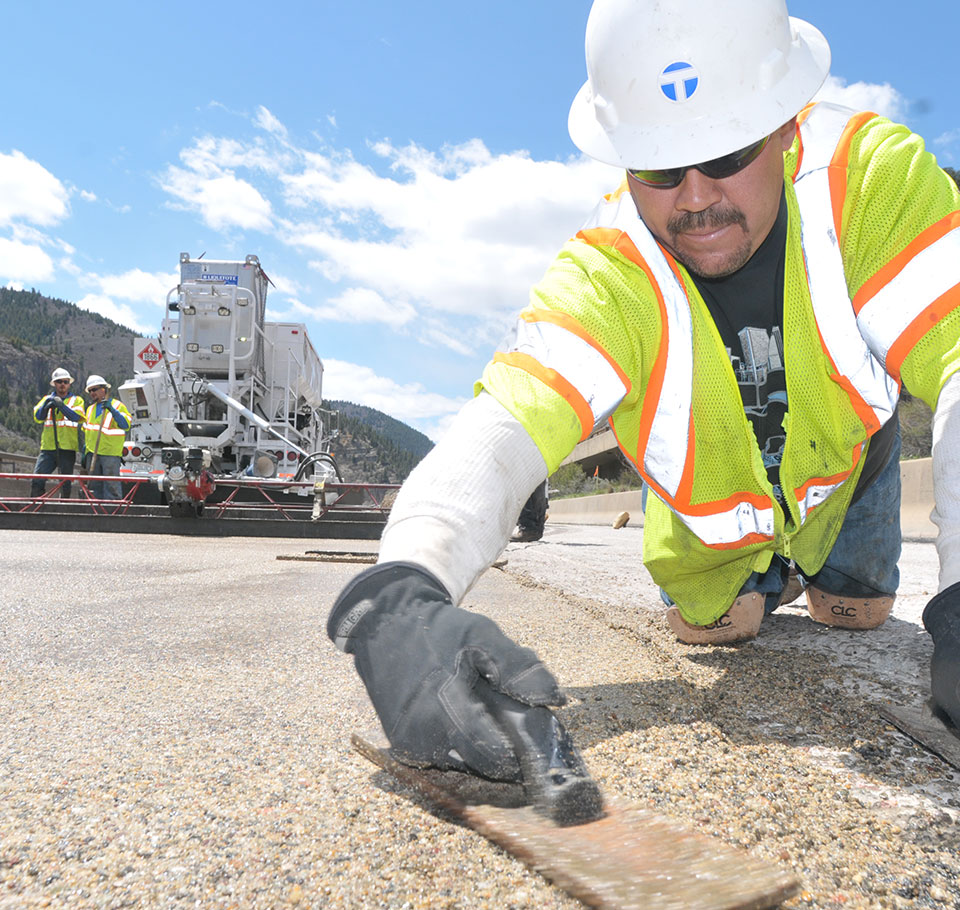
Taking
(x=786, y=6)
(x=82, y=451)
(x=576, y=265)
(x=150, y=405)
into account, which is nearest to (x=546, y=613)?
(x=576, y=265)

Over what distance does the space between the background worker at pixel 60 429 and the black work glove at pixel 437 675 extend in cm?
919

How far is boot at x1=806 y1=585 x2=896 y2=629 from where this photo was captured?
8.20ft

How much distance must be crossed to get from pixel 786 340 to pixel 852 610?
1108mm

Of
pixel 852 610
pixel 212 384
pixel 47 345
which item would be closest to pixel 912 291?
pixel 852 610

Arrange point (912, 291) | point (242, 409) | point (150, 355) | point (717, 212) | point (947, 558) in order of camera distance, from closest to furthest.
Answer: point (947, 558), point (912, 291), point (717, 212), point (242, 409), point (150, 355)

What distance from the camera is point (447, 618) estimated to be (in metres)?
1.21

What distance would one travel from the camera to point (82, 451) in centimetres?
1009

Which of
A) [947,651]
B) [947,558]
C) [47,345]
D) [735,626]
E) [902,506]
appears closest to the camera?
[947,651]

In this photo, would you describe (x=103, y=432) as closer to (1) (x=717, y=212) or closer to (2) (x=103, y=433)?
(2) (x=103, y=433)

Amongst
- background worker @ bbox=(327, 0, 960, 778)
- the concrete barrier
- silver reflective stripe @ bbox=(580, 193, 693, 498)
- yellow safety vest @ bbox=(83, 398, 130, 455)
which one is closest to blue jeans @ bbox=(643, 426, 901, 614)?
the concrete barrier

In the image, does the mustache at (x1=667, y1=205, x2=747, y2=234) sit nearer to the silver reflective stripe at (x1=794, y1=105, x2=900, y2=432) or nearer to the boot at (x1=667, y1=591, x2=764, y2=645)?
the silver reflective stripe at (x1=794, y1=105, x2=900, y2=432)

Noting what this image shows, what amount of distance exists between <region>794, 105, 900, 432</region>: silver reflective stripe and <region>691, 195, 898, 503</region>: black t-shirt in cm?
8

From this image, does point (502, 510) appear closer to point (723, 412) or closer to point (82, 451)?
point (723, 412)

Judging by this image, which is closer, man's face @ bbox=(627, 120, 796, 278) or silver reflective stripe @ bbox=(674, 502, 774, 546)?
man's face @ bbox=(627, 120, 796, 278)
